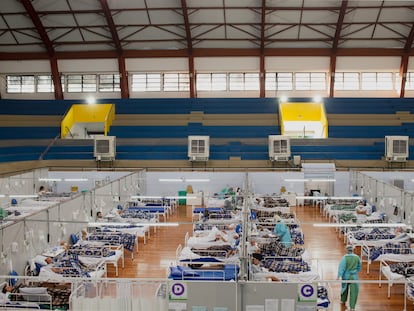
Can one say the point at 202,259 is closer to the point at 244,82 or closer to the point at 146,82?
the point at 244,82

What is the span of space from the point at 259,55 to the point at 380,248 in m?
19.9

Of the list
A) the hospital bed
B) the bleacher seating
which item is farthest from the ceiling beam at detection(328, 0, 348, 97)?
the hospital bed

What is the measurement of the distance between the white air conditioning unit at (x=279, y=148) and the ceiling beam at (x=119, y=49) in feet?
36.0

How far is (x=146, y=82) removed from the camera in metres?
32.8

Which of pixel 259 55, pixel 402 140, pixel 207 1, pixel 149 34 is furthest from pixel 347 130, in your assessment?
pixel 149 34

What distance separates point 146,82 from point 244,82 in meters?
6.78

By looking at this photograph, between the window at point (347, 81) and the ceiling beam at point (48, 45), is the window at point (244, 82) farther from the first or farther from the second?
the ceiling beam at point (48, 45)

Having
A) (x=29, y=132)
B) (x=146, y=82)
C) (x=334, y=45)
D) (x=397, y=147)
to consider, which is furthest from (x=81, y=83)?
(x=397, y=147)

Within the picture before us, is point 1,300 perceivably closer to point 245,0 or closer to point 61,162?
point 61,162

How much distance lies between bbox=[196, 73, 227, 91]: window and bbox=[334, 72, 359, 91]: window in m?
7.64

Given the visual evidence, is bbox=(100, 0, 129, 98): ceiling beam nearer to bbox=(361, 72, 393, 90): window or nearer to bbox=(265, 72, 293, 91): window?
bbox=(265, 72, 293, 91): window

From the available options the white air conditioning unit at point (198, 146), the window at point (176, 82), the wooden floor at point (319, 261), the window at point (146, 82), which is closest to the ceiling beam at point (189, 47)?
the window at point (176, 82)

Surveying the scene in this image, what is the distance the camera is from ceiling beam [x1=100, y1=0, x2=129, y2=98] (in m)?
26.8

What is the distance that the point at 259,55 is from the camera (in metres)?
30.6
